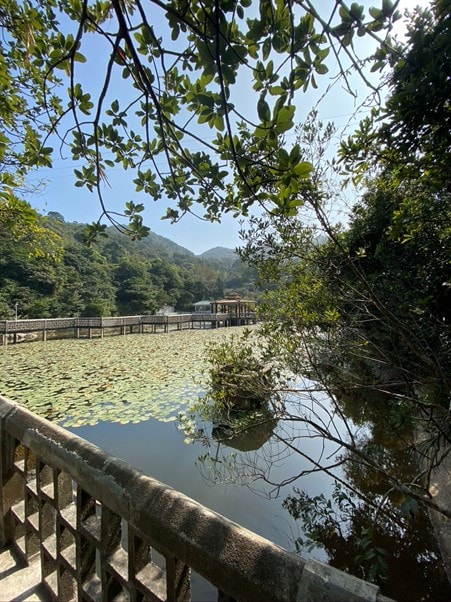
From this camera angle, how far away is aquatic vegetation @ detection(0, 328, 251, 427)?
5.31 m

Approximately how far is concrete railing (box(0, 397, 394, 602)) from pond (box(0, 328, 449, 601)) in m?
1.36

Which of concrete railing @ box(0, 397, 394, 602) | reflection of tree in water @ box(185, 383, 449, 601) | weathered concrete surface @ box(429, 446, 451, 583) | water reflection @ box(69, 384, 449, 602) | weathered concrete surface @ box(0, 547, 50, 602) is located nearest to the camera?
concrete railing @ box(0, 397, 394, 602)

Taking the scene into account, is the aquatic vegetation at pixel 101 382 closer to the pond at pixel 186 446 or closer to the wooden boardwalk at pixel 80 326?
the pond at pixel 186 446

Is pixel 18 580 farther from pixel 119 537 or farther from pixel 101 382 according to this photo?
pixel 101 382

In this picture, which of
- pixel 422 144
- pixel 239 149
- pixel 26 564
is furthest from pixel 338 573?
pixel 422 144

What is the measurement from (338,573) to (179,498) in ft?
1.38

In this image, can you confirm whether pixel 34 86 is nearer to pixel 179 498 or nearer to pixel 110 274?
pixel 179 498

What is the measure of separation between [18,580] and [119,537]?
0.68 meters

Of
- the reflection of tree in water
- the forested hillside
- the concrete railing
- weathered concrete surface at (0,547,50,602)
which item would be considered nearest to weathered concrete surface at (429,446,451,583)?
the reflection of tree in water

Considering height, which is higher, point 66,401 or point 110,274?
point 110,274

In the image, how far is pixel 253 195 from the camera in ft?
3.05

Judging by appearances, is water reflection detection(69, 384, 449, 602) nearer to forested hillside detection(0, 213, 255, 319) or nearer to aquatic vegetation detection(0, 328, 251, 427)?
aquatic vegetation detection(0, 328, 251, 427)

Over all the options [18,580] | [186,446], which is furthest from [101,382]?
[18,580]

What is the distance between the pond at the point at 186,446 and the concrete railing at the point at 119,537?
136 centimetres
